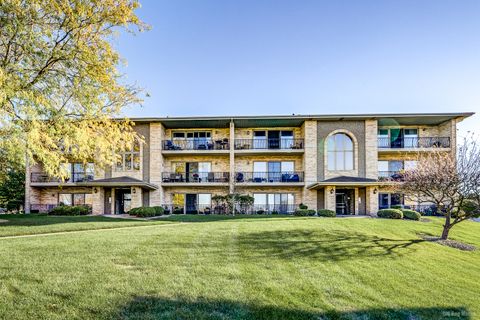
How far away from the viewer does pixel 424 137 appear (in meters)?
25.8

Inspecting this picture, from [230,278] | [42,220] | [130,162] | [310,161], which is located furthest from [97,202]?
[230,278]

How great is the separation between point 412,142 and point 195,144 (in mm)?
18947

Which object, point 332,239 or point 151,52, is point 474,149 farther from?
point 151,52

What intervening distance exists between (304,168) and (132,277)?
20247mm

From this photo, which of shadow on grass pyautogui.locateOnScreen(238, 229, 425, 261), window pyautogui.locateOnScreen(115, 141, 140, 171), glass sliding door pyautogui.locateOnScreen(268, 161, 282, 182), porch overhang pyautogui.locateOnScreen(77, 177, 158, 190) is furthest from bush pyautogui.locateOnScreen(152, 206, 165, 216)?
shadow on grass pyautogui.locateOnScreen(238, 229, 425, 261)

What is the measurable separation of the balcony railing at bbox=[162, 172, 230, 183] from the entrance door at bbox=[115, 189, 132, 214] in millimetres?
3641

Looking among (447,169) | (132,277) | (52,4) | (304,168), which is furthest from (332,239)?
(304,168)

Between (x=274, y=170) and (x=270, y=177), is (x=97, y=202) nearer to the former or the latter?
(x=270, y=177)

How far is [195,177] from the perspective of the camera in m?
26.5

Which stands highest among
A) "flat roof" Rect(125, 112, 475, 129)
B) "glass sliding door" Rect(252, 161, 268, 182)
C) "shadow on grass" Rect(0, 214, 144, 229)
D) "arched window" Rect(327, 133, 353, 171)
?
"flat roof" Rect(125, 112, 475, 129)

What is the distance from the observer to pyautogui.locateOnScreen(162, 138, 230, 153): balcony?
1021 inches

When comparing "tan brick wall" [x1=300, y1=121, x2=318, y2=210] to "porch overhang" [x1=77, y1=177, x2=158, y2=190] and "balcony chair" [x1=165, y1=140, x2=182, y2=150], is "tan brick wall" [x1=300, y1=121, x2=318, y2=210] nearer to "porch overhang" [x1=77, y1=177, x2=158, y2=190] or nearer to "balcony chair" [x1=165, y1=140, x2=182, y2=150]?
"balcony chair" [x1=165, y1=140, x2=182, y2=150]

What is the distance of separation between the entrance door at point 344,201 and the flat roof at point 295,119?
6.10m

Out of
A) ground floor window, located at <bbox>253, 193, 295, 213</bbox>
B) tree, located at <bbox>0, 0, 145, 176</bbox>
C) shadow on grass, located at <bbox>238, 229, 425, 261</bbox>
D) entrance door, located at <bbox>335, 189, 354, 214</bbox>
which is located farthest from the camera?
ground floor window, located at <bbox>253, 193, 295, 213</bbox>
